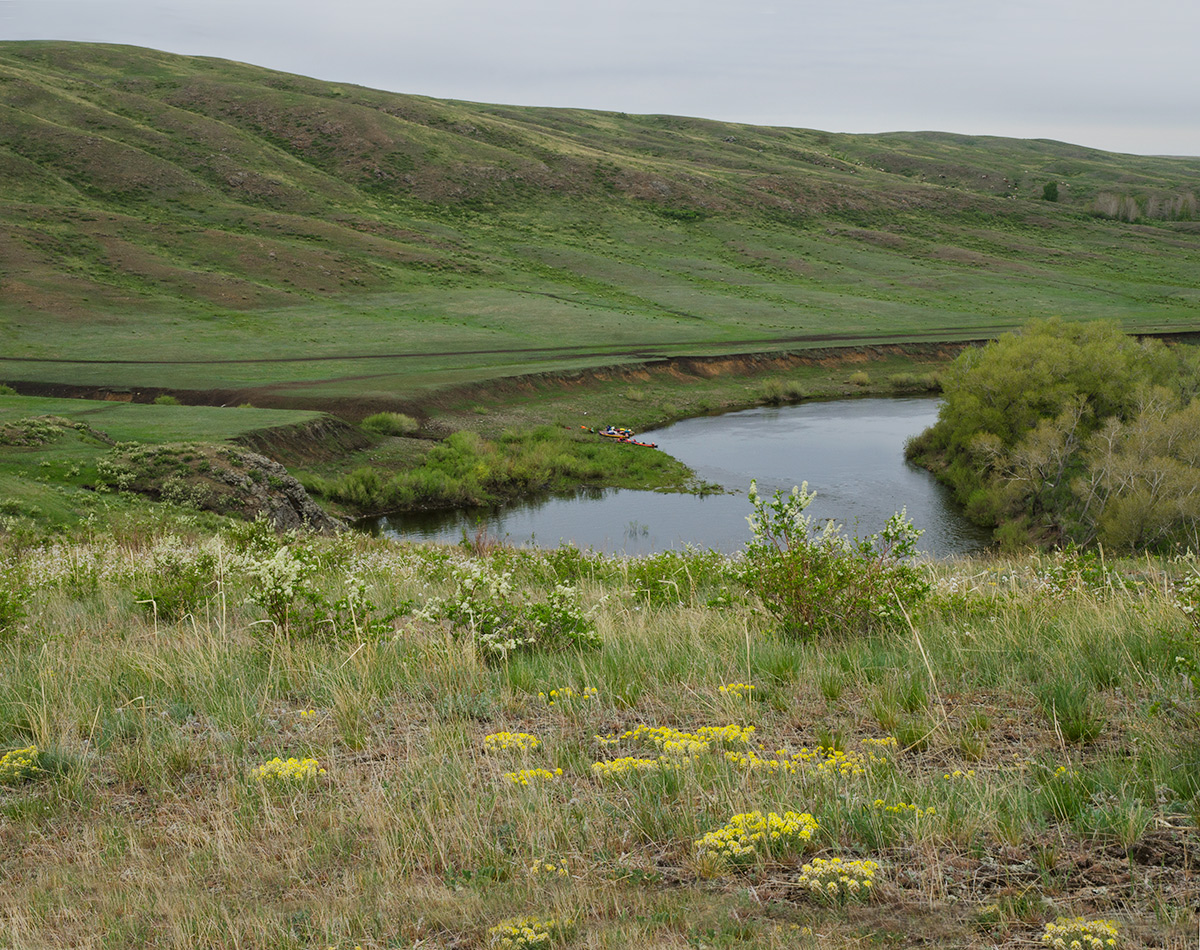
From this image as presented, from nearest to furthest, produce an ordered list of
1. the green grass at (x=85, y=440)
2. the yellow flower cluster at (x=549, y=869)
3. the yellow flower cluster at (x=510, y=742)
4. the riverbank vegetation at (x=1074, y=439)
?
the yellow flower cluster at (x=549, y=869) → the yellow flower cluster at (x=510, y=742) → the green grass at (x=85, y=440) → the riverbank vegetation at (x=1074, y=439)

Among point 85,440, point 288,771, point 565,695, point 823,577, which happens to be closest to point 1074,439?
point 823,577

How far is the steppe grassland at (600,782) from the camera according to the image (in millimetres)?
3361

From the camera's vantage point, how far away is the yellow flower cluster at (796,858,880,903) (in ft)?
11.0

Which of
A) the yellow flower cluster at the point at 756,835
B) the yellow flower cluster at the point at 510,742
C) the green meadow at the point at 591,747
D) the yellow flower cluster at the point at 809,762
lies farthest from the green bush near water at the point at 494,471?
the yellow flower cluster at the point at 756,835

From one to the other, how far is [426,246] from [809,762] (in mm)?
105556

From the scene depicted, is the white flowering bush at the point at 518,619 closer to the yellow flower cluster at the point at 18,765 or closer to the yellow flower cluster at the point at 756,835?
the yellow flower cluster at the point at 18,765

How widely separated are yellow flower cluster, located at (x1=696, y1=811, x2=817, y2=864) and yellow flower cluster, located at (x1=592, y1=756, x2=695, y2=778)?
0.53m

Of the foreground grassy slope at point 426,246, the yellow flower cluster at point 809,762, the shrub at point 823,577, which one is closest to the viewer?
the yellow flower cluster at point 809,762

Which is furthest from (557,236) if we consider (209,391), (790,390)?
(209,391)

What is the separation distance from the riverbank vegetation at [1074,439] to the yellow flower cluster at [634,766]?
105ft

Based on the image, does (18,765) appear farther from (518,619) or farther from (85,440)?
(85,440)

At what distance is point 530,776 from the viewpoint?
4273mm

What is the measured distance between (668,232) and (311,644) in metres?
122

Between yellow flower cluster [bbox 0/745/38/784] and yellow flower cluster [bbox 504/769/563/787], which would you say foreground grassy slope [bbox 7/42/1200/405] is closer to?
yellow flower cluster [bbox 0/745/38/784]
